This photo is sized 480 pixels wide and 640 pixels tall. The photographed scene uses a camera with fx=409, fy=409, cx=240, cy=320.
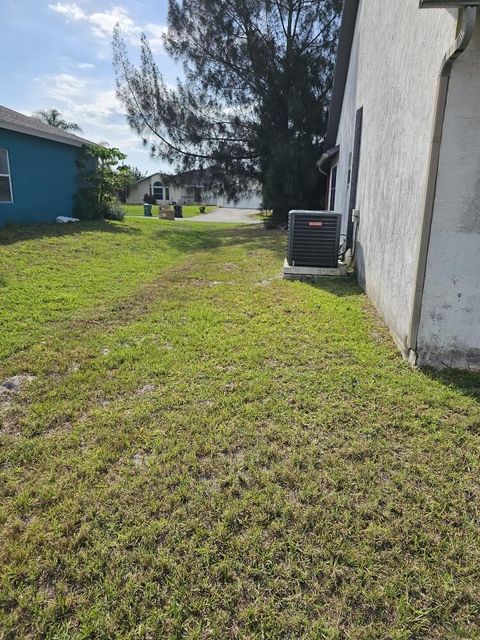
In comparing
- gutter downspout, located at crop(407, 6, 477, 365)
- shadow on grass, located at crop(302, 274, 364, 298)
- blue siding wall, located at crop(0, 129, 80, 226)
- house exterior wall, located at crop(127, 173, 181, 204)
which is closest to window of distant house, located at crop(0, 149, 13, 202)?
blue siding wall, located at crop(0, 129, 80, 226)

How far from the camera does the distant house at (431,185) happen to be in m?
3.17

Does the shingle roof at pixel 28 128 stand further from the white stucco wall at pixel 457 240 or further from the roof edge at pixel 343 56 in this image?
the white stucco wall at pixel 457 240

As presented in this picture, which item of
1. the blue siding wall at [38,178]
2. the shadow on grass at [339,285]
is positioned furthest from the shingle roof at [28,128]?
the shadow on grass at [339,285]

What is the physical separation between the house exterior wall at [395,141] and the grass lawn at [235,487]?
2.68 feet

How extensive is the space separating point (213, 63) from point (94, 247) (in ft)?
46.0

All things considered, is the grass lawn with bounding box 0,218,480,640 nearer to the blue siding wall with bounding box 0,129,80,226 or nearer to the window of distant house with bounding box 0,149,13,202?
the window of distant house with bounding box 0,149,13,202

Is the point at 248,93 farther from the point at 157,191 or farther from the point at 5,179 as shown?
the point at 157,191

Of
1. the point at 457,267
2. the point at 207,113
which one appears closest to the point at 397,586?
the point at 457,267

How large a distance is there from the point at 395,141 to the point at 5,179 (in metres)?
11.0

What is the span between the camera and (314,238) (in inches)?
292

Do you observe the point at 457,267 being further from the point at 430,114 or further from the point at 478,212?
the point at 430,114

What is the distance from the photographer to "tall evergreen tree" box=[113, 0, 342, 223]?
17969mm

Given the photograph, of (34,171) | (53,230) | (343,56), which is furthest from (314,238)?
(34,171)

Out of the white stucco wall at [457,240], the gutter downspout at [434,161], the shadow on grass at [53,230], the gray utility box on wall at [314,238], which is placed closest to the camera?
the gutter downspout at [434,161]
